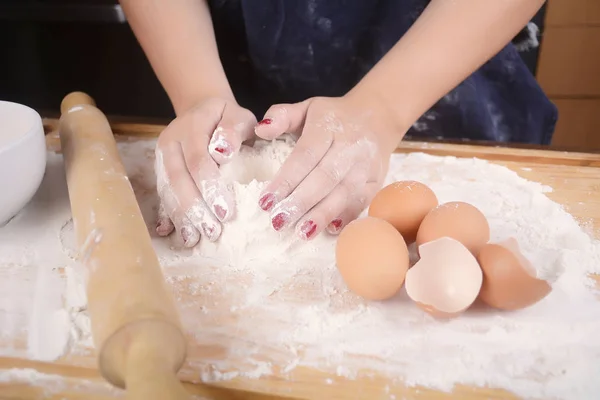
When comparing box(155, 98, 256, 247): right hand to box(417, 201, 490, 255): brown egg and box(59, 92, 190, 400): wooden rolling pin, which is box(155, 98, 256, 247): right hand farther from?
box(417, 201, 490, 255): brown egg

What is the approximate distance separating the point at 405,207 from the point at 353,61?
51cm

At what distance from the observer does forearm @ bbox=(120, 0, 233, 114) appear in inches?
34.4

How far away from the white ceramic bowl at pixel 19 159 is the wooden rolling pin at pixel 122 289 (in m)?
0.05

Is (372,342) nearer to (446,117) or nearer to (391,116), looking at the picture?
(391,116)

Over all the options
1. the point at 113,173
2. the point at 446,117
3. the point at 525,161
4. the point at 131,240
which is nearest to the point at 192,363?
the point at 131,240

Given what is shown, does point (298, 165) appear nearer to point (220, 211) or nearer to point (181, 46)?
point (220, 211)

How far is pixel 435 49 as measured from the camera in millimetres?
848

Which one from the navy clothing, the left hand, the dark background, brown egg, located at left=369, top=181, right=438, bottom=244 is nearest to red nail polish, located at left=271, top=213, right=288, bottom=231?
the left hand

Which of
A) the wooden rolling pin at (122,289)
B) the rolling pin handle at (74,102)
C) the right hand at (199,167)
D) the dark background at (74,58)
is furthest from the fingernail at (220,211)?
the dark background at (74,58)

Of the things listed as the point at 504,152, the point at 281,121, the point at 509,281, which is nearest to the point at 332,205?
the point at 281,121

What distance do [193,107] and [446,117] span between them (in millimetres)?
512

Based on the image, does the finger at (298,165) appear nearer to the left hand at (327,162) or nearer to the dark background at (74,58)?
the left hand at (327,162)

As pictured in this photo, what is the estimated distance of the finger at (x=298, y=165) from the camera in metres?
0.67

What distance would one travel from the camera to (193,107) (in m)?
0.80
